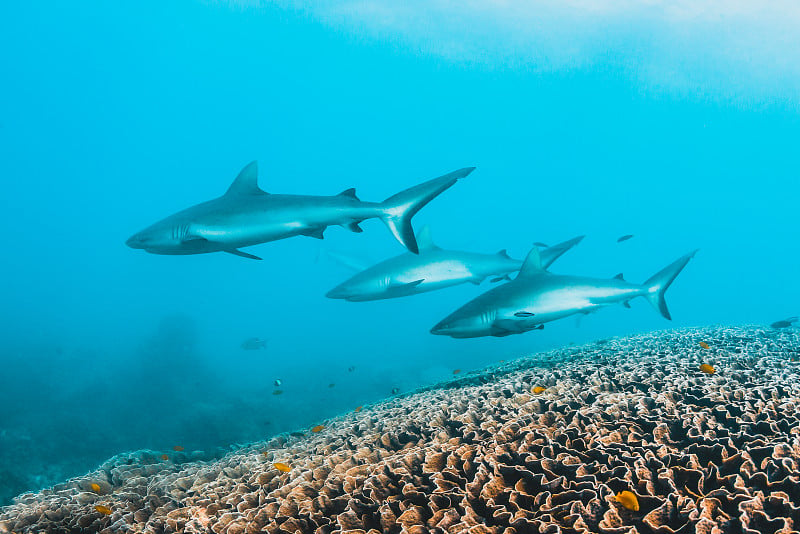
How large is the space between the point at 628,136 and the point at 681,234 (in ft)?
161

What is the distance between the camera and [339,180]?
16712cm

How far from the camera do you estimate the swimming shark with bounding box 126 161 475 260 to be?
17.7 feet

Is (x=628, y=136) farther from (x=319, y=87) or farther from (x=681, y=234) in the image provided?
(x=319, y=87)

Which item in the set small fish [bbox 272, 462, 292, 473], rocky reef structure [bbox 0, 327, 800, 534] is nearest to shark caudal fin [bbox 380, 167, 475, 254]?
rocky reef structure [bbox 0, 327, 800, 534]

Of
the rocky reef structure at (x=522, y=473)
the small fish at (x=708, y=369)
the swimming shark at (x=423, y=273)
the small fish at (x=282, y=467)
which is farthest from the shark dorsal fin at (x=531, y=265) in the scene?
the small fish at (x=282, y=467)

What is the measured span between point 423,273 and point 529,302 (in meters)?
2.47

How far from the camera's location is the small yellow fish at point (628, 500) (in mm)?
2305

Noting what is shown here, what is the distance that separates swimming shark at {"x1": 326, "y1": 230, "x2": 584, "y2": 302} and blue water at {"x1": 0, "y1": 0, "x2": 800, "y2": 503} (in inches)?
425

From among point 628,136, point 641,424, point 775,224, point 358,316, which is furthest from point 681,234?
point 641,424

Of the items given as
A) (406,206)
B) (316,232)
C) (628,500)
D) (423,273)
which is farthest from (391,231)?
(628,500)

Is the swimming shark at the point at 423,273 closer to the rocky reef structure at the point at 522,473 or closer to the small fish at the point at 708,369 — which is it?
the rocky reef structure at the point at 522,473

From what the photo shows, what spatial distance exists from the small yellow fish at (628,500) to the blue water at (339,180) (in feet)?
46.3

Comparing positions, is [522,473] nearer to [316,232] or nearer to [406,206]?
[406,206]

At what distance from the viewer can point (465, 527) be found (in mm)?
2279
